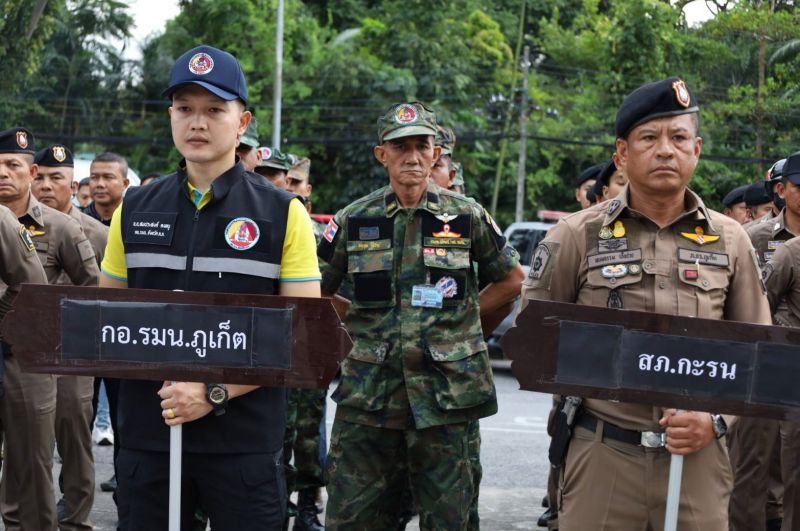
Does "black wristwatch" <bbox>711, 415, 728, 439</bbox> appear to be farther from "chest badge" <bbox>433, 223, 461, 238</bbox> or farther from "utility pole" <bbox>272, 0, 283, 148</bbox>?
"utility pole" <bbox>272, 0, 283, 148</bbox>

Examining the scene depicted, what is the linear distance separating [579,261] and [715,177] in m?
22.4

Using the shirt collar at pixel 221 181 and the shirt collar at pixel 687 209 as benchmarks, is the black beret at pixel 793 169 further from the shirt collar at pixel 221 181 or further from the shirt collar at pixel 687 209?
the shirt collar at pixel 221 181

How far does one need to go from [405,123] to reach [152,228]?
172 cm

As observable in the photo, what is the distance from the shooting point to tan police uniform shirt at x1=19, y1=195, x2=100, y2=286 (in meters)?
6.25

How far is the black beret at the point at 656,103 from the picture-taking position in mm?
3439

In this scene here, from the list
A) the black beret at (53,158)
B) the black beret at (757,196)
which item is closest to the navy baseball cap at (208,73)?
the black beret at (53,158)

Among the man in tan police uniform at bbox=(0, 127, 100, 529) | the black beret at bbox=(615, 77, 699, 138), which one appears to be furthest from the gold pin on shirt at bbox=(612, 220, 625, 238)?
the man in tan police uniform at bbox=(0, 127, 100, 529)

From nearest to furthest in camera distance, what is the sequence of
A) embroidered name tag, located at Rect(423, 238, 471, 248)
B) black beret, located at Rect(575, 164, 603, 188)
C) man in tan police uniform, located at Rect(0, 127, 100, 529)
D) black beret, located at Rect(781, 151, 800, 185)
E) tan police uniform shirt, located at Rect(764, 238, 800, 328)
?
embroidered name tag, located at Rect(423, 238, 471, 248)
tan police uniform shirt, located at Rect(764, 238, 800, 328)
black beret, located at Rect(781, 151, 800, 185)
man in tan police uniform, located at Rect(0, 127, 100, 529)
black beret, located at Rect(575, 164, 603, 188)

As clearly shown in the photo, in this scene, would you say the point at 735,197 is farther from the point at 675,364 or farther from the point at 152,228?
the point at 152,228

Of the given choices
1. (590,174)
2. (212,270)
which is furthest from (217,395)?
(590,174)

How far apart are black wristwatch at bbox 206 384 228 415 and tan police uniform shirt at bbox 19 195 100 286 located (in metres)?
3.21

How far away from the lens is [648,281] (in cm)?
344

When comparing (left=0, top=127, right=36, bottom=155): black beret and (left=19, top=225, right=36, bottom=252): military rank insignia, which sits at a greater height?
(left=0, top=127, right=36, bottom=155): black beret

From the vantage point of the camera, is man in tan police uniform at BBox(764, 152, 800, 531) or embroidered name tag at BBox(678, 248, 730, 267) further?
man in tan police uniform at BBox(764, 152, 800, 531)
